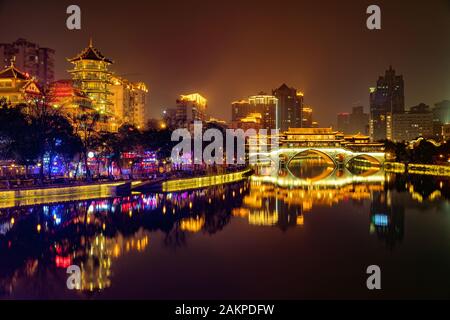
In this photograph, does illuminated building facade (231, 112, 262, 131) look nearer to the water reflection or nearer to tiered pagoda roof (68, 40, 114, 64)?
tiered pagoda roof (68, 40, 114, 64)

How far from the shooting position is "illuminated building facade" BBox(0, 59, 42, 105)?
37906 millimetres

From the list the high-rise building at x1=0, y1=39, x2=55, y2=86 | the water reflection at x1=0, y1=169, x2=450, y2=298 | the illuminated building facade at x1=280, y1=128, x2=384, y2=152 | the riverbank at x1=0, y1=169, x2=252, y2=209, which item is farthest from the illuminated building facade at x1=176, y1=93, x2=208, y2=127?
the water reflection at x1=0, y1=169, x2=450, y2=298

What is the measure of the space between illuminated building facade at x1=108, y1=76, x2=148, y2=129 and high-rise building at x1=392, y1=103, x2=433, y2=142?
76.6m

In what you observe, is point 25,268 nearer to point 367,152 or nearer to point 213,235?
point 213,235

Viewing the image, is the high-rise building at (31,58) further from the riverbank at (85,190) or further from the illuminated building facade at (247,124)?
the illuminated building facade at (247,124)

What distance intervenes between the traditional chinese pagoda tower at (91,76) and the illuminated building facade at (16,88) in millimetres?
7698

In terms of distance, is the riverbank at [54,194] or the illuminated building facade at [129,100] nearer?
the riverbank at [54,194]

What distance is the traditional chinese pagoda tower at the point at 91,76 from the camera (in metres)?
46.9

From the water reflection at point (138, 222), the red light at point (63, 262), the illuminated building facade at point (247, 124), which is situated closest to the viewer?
the water reflection at point (138, 222)

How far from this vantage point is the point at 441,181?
144 ft

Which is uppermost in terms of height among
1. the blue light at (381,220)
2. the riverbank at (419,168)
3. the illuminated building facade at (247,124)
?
the illuminated building facade at (247,124)

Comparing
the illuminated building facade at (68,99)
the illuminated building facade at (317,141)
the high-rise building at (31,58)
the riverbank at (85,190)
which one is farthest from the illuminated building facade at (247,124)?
the riverbank at (85,190)
